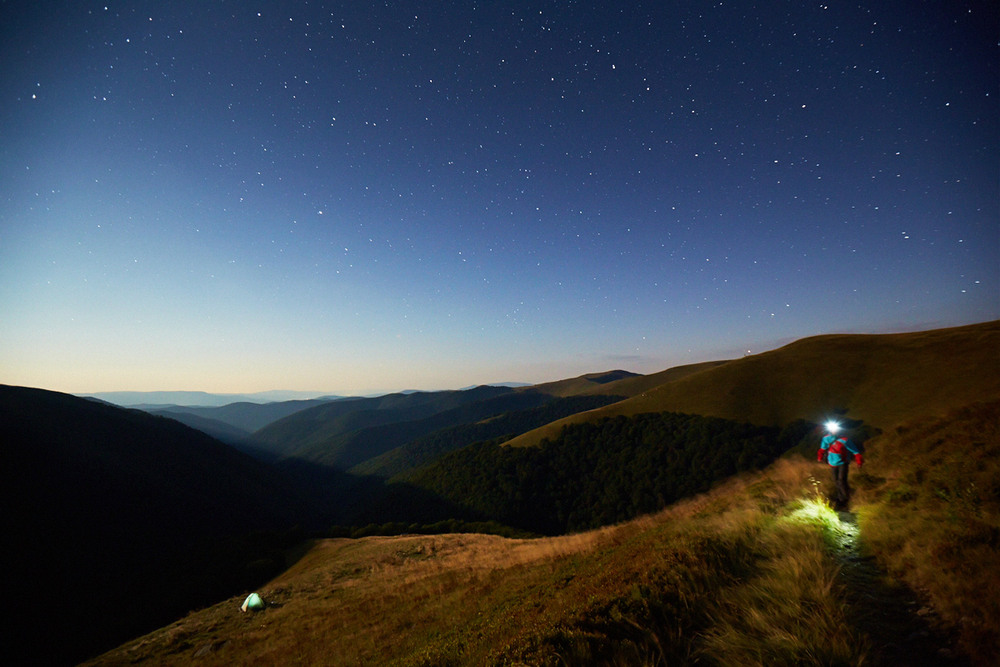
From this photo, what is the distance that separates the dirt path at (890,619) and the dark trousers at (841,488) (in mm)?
3859

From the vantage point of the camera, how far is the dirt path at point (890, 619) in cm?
374

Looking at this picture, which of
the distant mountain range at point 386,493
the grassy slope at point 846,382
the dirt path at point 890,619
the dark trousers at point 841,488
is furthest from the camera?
the grassy slope at point 846,382

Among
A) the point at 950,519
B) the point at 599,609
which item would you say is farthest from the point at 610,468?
the point at 599,609

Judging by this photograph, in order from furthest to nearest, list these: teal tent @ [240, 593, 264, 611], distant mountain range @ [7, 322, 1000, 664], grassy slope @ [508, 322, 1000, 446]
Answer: grassy slope @ [508, 322, 1000, 446]
distant mountain range @ [7, 322, 1000, 664]
teal tent @ [240, 593, 264, 611]

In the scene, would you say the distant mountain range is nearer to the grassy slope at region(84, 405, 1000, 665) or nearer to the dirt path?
the grassy slope at region(84, 405, 1000, 665)

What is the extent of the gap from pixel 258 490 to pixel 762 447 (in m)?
164

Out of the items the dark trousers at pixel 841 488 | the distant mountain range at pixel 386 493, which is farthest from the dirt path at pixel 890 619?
the distant mountain range at pixel 386 493

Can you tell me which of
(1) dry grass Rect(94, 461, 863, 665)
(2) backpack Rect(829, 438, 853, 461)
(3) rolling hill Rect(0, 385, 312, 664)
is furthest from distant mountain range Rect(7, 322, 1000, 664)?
(2) backpack Rect(829, 438, 853, 461)

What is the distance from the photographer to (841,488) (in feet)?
29.7

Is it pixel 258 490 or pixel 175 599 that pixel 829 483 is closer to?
pixel 175 599

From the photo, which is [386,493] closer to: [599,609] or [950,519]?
[599,609]

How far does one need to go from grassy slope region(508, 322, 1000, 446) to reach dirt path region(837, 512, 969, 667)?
212ft

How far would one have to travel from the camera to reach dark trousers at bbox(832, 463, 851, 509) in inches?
354

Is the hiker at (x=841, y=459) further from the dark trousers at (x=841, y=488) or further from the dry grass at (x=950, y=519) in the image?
the dry grass at (x=950, y=519)
